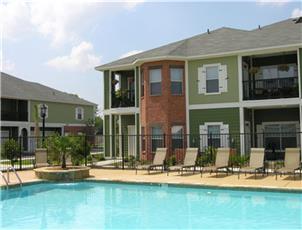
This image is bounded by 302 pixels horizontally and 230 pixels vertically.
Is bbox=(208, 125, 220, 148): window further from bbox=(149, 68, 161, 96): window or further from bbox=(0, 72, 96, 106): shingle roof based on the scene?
bbox=(0, 72, 96, 106): shingle roof

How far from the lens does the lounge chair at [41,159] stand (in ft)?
71.2

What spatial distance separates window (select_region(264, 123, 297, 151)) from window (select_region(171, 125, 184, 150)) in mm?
5064

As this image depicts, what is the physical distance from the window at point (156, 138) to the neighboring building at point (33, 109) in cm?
2088

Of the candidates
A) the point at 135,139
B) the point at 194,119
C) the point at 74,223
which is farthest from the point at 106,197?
the point at 135,139

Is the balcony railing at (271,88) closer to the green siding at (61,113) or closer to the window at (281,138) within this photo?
the window at (281,138)

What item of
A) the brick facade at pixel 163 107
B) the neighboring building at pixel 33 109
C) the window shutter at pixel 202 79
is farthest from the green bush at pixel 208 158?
the neighboring building at pixel 33 109

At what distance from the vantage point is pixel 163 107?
2322cm

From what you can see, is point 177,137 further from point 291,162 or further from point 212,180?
point 291,162

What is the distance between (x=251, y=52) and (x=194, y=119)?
15.8ft

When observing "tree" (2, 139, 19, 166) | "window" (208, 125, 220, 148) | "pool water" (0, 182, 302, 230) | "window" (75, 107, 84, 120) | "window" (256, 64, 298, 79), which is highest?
"window" (256, 64, 298, 79)

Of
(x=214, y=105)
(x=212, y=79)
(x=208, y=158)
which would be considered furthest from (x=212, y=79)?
(x=208, y=158)

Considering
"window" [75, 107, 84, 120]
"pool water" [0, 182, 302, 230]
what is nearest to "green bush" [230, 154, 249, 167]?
"pool water" [0, 182, 302, 230]

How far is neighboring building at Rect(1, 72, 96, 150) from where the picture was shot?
134ft

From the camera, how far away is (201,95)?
23.5m
